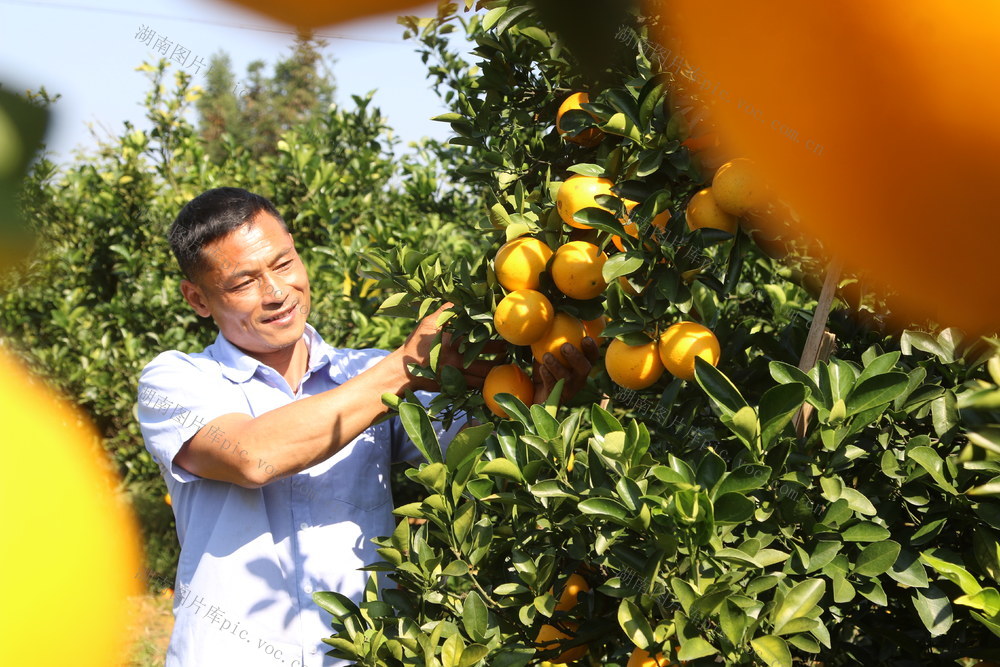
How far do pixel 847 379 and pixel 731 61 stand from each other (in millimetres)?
781

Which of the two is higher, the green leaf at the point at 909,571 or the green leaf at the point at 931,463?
the green leaf at the point at 931,463

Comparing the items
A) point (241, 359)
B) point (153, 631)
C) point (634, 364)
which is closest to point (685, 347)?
point (634, 364)

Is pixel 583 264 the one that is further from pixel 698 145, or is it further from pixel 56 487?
pixel 56 487

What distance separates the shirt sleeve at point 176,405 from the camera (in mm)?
1523

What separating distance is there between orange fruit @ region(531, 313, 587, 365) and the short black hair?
0.80 m

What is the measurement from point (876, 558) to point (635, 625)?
269 millimetres

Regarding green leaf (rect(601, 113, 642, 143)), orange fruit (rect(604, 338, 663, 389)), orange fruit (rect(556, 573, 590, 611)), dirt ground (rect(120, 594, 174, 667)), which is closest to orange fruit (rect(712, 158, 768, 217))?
green leaf (rect(601, 113, 642, 143))

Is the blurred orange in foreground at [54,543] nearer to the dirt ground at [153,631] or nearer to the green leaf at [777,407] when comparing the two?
the green leaf at [777,407]

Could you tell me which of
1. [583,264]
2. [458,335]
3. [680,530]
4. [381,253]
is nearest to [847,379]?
[680,530]

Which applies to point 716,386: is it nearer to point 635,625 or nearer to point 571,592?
point 635,625

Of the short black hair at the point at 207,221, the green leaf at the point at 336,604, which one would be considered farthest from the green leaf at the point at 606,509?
the short black hair at the point at 207,221

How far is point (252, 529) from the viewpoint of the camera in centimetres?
154

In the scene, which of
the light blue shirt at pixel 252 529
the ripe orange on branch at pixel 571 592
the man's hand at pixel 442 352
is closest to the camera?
the ripe orange on branch at pixel 571 592

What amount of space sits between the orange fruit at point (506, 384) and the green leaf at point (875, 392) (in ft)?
1.62
